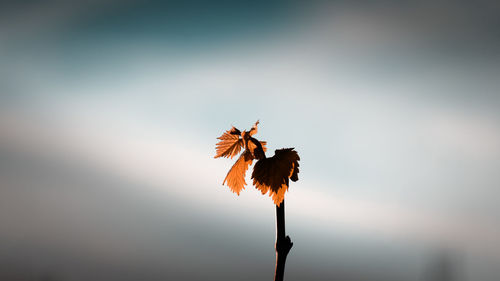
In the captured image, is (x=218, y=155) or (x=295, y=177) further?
(x=218, y=155)

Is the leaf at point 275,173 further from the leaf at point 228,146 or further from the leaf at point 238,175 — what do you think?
the leaf at point 228,146

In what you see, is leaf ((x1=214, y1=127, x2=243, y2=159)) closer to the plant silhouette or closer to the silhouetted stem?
the plant silhouette

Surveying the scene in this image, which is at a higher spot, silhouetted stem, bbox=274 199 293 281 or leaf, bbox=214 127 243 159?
leaf, bbox=214 127 243 159

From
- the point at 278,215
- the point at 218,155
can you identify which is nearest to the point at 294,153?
the point at 278,215

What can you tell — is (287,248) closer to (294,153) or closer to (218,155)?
(294,153)

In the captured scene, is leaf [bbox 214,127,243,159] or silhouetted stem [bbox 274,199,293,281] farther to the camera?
leaf [bbox 214,127,243,159]

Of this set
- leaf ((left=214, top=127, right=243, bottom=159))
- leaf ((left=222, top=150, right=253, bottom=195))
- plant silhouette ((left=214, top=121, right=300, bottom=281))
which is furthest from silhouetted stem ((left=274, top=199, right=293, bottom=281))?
leaf ((left=214, top=127, right=243, bottom=159))

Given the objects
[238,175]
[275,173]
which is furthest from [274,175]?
[238,175]
